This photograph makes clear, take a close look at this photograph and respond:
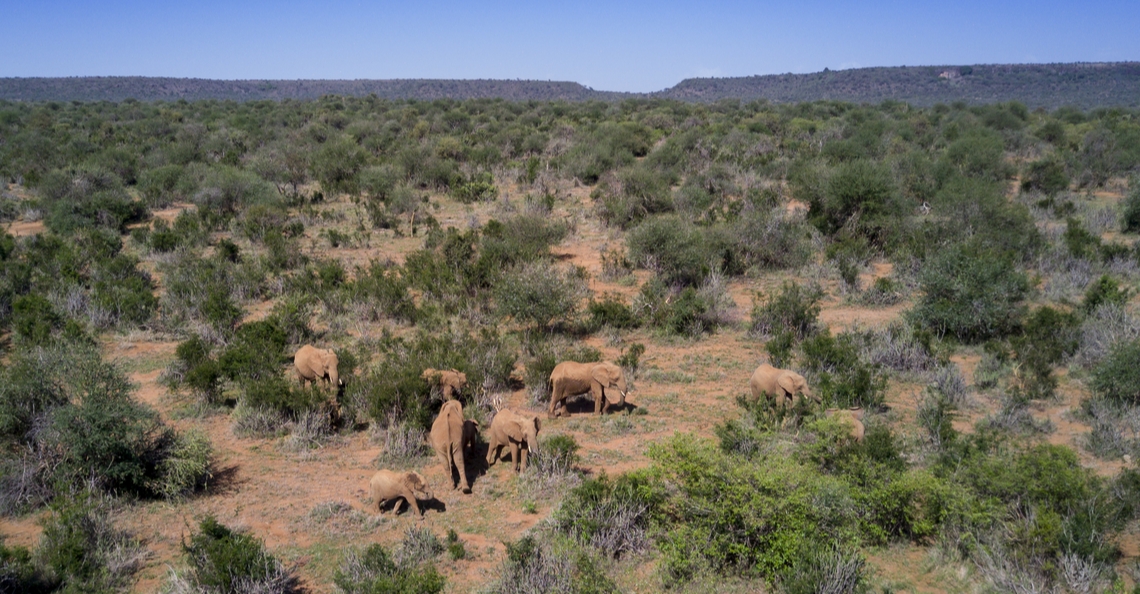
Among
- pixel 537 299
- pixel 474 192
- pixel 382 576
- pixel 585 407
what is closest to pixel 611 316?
pixel 537 299

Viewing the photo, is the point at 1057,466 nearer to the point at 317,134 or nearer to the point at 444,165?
the point at 444,165

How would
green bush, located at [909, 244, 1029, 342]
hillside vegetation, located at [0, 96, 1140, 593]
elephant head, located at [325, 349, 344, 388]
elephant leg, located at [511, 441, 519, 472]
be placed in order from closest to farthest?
hillside vegetation, located at [0, 96, 1140, 593] → elephant leg, located at [511, 441, 519, 472] → elephant head, located at [325, 349, 344, 388] → green bush, located at [909, 244, 1029, 342]

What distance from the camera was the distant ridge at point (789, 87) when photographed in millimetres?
80875

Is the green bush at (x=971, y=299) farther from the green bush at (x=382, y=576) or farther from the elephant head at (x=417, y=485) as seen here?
the green bush at (x=382, y=576)

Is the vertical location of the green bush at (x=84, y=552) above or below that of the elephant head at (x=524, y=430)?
below

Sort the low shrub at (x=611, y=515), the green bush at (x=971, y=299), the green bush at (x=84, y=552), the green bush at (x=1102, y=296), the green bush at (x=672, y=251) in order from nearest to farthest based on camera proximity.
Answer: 1. the green bush at (x=84, y=552)
2. the low shrub at (x=611, y=515)
3. the green bush at (x=971, y=299)
4. the green bush at (x=1102, y=296)
5. the green bush at (x=672, y=251)

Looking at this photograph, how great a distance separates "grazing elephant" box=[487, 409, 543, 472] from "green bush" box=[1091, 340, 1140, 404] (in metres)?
7.23

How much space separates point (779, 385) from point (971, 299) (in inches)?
184

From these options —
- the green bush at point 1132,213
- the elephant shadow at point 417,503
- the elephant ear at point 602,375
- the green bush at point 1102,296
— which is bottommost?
the elephant shadow at point 417,503

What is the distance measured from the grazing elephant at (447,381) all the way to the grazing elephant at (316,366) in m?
1.24

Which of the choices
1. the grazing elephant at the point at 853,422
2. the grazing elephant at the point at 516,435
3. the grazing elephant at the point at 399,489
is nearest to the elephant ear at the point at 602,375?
the grazing elephant at the point at 516,435

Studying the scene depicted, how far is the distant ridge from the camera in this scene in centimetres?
8088

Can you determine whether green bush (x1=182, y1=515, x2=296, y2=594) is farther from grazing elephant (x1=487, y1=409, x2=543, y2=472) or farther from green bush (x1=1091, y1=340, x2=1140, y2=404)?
green bush (x1=1091, y1=340, x2=1140, y2=404)

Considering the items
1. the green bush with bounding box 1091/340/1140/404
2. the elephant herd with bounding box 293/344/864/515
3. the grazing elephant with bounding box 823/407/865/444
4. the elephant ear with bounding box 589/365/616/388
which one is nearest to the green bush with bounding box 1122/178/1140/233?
the green bush with bounding box 1091/340/1140/404
